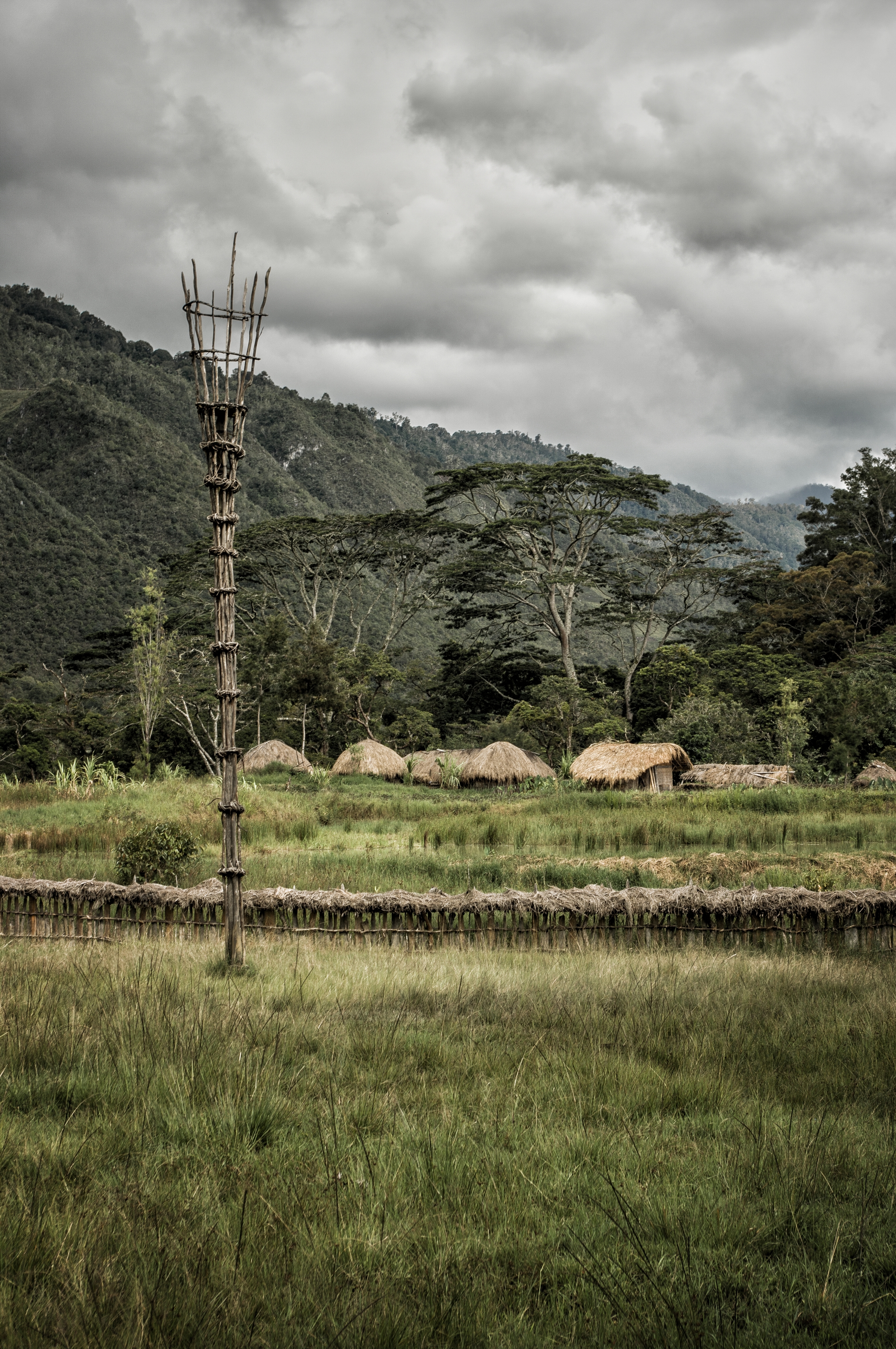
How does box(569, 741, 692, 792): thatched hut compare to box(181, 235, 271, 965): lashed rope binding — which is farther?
box(569, 741, 692, 792): thatched hut

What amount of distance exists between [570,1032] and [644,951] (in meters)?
3.10

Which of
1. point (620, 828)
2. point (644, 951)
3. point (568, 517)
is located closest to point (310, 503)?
point (568, 517)

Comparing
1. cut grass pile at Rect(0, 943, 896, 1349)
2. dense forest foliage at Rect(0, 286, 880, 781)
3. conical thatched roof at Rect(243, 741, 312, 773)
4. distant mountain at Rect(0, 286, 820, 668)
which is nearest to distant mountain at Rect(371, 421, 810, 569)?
distant mountain at Rect(0, 286, 820, 668)

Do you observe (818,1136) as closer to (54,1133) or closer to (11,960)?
(54,1133)

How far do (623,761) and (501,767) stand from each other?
13.3 feet

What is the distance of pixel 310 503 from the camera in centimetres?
6481

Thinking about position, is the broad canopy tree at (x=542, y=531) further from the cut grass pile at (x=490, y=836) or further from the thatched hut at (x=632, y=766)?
the cut grass pile at (x=490, y=836)

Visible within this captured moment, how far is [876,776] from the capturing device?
2234 cm

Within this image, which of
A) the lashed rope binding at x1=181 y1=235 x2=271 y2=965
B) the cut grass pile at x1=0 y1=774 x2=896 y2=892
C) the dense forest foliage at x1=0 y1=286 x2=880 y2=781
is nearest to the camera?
the lashed rope binding at x1=181 y1=235 x2=271 y2=965

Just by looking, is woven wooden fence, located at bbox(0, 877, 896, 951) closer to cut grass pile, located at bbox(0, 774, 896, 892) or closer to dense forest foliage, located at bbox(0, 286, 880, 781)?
cut grass pile, located at bbox(0, 774, 896, 892)

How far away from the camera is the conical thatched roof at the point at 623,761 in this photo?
22.6m

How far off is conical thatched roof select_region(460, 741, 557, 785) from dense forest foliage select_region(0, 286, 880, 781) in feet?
7.11

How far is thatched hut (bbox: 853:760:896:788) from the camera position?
20.2 m

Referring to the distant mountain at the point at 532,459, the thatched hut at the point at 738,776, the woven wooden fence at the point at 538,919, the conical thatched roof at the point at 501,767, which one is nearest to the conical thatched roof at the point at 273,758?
the conical thatched roof at the point at 501,767
